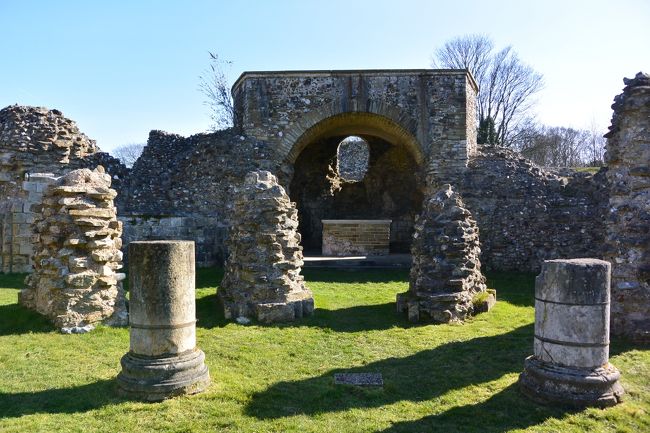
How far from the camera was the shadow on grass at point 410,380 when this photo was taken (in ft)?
17.4

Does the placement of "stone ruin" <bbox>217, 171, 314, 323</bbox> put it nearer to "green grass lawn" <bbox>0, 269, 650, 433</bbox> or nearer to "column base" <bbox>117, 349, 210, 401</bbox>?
"green grass lawn" <bbox>0, 269, 650, 433</bbox>

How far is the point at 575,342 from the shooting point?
17.8 feet

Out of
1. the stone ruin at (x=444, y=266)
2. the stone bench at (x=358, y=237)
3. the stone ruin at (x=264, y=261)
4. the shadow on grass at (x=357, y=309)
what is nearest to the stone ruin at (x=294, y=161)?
the shadow on grass at (x=357, y=309)

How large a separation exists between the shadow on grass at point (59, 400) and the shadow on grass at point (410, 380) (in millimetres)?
1593

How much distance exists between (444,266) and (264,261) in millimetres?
3253

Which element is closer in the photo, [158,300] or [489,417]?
[489,417]

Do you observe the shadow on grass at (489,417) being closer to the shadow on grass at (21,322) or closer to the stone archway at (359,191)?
the shadow on grass at (21,322)

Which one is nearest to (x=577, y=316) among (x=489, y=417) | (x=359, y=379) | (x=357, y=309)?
(x=489, y=417)

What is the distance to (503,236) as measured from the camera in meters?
14.5

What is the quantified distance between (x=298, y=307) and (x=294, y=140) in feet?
26.0

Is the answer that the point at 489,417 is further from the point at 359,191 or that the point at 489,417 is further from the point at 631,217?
the point at 359,191

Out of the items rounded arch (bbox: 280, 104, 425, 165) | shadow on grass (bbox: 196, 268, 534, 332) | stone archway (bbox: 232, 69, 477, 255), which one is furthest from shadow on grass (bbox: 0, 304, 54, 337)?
rounded arch (bbox: 280, 104, 425, 165)

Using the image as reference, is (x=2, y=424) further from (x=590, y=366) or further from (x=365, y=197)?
(x=365, y=197)

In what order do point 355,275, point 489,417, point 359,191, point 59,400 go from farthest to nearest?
point 359,191, point 355,275, point 59,400, point 489,417
